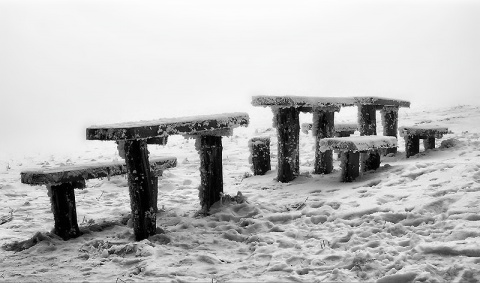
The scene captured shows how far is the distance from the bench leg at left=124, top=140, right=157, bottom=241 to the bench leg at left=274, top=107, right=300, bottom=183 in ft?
7.49

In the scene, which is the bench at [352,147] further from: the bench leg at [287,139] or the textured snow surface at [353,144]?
the bench leg at [287,139]

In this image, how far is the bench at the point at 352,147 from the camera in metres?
4.68

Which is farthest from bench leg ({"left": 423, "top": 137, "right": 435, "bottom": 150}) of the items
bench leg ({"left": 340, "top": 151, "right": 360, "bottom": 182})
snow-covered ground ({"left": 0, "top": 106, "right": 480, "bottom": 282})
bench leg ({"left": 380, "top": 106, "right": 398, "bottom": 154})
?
Result: bench leg ({"left": 340, "top": 151, "right": 360, "bottom": 182})

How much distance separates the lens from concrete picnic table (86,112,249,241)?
3143 millimetres

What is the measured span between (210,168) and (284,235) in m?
1.25

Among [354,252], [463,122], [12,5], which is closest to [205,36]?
[12,5]

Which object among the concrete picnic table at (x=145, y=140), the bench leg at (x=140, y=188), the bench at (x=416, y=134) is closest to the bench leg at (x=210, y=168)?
the concrete picnic table at (x=145, y=140)

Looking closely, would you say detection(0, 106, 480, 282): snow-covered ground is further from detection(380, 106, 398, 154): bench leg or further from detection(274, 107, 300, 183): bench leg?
detection(380, 106, 398, 154): bench leg

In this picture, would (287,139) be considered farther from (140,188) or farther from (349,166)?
(140,188)

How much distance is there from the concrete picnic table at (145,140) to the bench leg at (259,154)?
1809mm

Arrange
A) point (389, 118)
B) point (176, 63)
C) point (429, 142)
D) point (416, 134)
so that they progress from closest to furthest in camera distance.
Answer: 1. point (416, 134)
2. point (429, 142)
3. point (389, 118)
4. point (176, 63)

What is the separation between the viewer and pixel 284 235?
3.42 meters

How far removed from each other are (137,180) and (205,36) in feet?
262

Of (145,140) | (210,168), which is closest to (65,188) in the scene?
(145,140)
